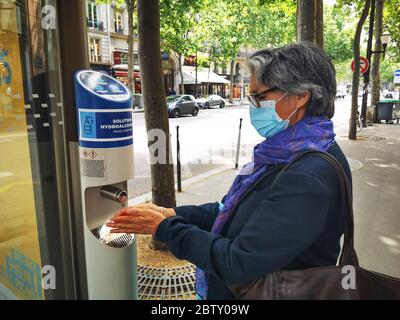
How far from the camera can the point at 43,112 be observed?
6.00 feet

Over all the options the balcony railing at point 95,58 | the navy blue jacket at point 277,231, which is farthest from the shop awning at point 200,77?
the navy blue jacket at point 277,231

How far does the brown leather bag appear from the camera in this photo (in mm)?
1376

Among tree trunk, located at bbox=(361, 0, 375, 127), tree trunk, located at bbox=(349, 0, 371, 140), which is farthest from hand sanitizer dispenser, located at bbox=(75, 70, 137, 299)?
tree trunk, located at bbox=(361, 0, 375, 127)

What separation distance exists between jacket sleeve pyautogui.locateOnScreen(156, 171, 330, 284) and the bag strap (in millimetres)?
76

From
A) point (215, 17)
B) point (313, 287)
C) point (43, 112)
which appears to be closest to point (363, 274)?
point (313, 287)

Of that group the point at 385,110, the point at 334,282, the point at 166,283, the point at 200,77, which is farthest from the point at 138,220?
the point at 200,77

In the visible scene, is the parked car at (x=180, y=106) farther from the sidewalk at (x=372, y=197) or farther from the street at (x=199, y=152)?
the sidewalk at (x=372, y=197)

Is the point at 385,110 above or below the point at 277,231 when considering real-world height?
below

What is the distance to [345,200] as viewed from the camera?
138 cm

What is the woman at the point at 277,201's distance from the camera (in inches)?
52.4

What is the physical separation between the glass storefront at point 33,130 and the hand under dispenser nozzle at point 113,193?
20cm

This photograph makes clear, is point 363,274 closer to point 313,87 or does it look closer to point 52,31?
point 313,87

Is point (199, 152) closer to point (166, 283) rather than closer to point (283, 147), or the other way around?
point (166, 283)

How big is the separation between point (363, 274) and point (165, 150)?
272cm
